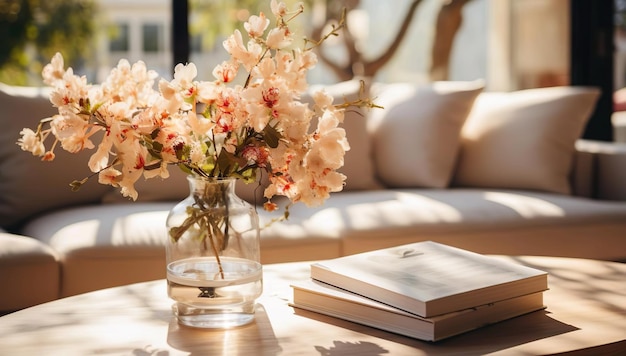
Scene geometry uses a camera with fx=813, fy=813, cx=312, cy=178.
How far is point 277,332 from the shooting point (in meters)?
1.40

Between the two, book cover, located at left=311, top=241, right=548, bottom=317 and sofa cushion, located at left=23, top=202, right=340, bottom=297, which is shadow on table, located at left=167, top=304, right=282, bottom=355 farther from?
sofa cushion, located at left=23, top=202, right=340, bottom=297

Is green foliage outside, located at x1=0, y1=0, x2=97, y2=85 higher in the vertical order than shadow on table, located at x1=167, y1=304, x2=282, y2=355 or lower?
higher

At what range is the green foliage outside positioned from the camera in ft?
13.3

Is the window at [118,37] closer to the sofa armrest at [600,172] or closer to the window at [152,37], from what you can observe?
the window at [152,37]

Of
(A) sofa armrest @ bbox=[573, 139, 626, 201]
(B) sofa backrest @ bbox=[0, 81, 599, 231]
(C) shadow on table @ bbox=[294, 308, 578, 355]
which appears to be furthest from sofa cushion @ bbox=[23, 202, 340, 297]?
(A) sofa armrest @ bbox=[573, 139, 626, 201]

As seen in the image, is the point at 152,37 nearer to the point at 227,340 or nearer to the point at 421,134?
the point at 421,134

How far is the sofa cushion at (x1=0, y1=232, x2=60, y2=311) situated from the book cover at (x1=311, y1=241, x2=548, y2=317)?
108cm

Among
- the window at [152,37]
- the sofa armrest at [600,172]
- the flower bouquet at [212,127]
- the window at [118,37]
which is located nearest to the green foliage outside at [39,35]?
the window at [118,37]

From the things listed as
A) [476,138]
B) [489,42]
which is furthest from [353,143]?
[489,42]

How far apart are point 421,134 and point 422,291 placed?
196 cm

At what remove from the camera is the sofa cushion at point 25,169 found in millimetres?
2816

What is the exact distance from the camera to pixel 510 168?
3.25 meters

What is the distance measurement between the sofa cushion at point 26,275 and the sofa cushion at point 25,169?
0.51 meters

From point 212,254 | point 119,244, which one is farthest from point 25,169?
point 212,254
